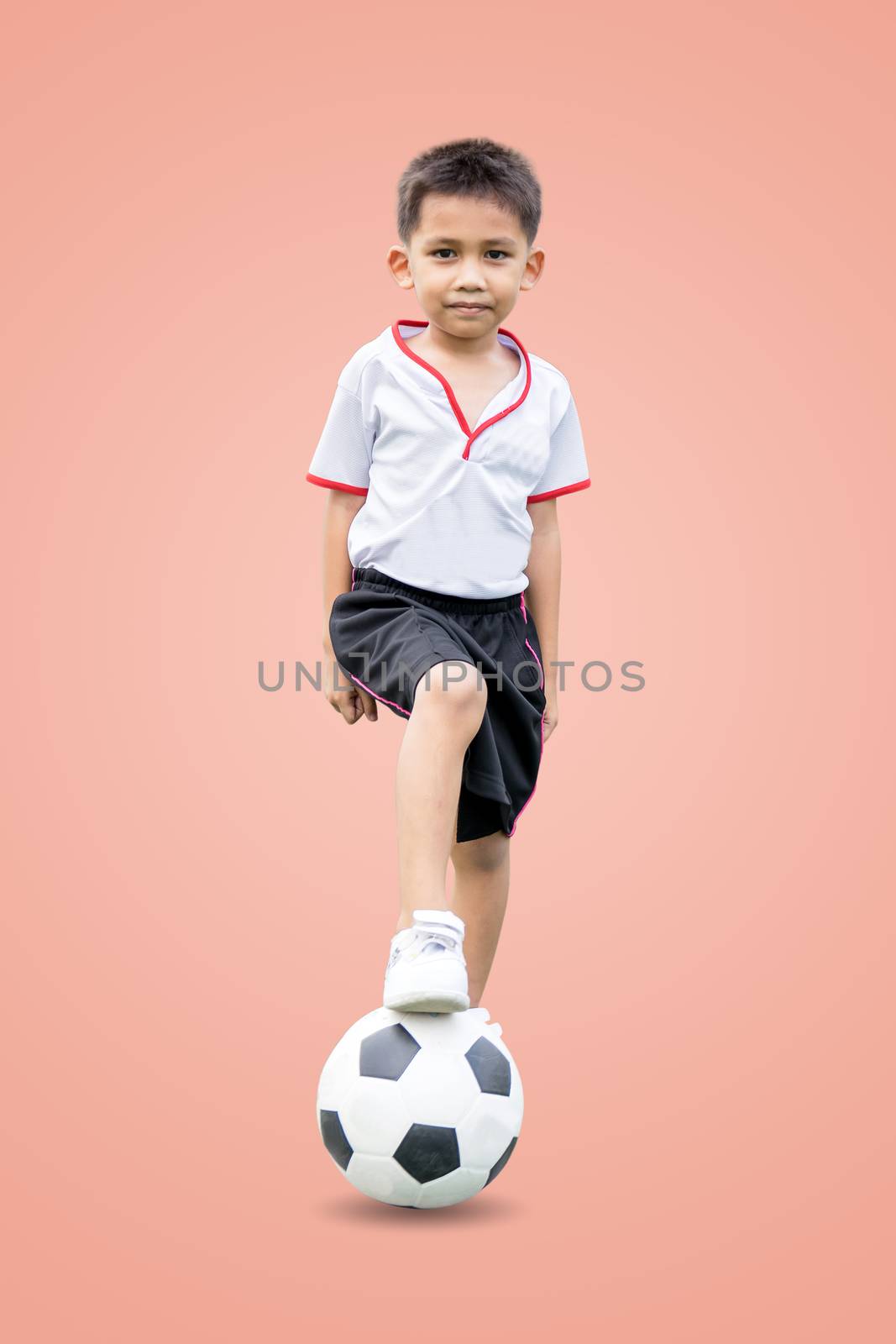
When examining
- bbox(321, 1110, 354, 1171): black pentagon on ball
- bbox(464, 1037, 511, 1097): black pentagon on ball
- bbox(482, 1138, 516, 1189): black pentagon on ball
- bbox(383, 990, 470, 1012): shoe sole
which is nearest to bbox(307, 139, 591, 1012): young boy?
bbox(383, 990, 470, 1012): shoe sole

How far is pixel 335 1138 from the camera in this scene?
3473mm

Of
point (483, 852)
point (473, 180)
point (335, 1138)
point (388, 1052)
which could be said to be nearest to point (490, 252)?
point (473, 180)

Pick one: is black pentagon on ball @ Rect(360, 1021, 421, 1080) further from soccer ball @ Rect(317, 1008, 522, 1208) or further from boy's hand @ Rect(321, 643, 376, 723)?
boy's hand @ Rect(321, 643, 376, 723)

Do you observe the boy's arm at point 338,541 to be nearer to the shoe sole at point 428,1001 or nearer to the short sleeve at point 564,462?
the short sleeve at point 564,462

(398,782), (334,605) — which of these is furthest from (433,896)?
(334,605)

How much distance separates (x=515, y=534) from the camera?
4.01m

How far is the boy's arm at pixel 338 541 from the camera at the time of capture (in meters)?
4.06

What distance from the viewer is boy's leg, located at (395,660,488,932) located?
11.6 ft

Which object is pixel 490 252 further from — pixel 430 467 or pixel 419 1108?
pixel 419 1108

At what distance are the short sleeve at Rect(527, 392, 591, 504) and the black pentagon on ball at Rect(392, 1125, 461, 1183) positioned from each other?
1814 millimetres

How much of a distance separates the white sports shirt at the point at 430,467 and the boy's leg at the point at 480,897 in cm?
79

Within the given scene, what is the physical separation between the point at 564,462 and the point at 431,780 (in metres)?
1.18

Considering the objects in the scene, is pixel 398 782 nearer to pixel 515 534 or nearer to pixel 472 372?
pixel 515 534

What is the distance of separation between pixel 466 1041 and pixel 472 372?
1.80 metres
